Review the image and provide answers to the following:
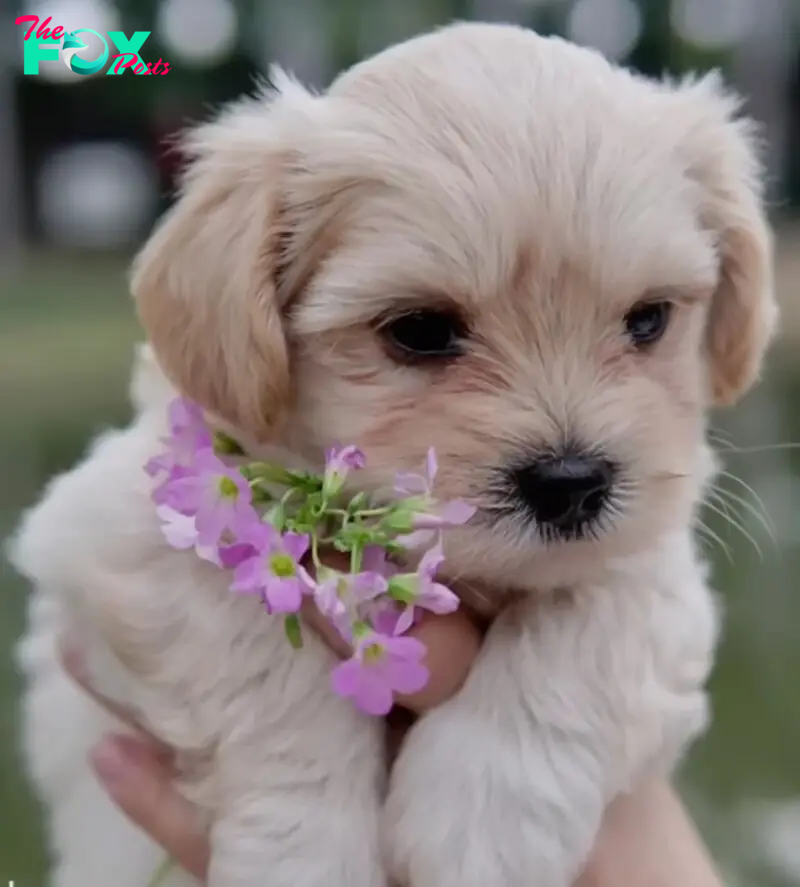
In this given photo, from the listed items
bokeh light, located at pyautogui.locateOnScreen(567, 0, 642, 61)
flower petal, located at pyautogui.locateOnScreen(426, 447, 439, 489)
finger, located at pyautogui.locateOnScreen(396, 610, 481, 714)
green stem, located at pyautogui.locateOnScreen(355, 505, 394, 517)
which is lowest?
finger, located at pyautogui.locateOnScreen(396, 610, 481, 714)

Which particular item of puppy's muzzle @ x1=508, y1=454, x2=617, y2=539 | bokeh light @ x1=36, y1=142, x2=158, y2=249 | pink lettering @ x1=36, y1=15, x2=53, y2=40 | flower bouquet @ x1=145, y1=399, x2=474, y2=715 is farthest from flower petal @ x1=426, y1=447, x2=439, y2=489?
bokeh light @ x1=36, y1=142, x2=158, y2=249

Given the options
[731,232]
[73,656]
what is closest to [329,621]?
[73,656]

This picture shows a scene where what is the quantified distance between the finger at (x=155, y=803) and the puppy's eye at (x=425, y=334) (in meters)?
0.81

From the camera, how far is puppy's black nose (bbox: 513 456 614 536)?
1512mm

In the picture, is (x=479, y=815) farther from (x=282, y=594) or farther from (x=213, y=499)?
(x=213, y=499)

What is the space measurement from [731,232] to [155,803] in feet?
4.44

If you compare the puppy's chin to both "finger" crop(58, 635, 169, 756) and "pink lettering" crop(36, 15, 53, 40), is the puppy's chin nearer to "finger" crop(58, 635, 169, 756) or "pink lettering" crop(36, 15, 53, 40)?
"finger" crop(58, 635, 169, 756)

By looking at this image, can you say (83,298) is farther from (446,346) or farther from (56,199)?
(446,346)

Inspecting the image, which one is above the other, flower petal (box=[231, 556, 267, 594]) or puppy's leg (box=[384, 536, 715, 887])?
flower petal (box=[231, 556, 267, 594])

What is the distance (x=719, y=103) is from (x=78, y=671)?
5.04 ft

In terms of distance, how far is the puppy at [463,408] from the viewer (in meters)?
1.56

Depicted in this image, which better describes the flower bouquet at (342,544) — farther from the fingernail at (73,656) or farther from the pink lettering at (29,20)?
the pink lettering at (29,20)

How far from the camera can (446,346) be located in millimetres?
1617

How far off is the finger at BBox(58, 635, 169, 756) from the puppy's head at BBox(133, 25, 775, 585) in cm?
58
